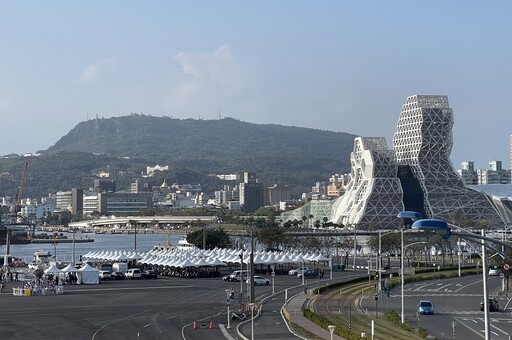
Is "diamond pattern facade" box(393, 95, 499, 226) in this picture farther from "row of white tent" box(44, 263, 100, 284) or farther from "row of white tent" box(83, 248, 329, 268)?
"row of white tent" box(44, 263, 100, 284)

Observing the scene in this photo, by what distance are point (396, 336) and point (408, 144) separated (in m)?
135

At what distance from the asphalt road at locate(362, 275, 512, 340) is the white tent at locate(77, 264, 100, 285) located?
2337 centimetres

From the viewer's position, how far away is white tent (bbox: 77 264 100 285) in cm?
7369

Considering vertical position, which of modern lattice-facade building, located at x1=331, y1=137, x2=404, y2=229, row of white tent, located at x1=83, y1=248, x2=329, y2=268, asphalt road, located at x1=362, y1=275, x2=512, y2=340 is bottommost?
asphalt road, located at x1=362, y1=275, x2=512, y2=340

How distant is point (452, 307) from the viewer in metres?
54.3

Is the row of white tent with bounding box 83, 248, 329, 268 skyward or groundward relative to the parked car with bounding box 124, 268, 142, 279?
skyward

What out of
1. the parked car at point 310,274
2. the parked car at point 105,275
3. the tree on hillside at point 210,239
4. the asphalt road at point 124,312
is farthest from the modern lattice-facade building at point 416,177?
the asphalt road at point 124,312

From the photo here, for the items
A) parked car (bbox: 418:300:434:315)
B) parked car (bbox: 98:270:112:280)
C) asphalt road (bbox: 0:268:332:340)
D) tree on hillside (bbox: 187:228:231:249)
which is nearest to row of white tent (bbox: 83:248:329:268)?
parked car (bbox: 98:270:112:280)

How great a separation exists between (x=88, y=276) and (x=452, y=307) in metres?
31.2

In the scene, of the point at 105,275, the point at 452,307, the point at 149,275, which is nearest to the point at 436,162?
the point at 149,275

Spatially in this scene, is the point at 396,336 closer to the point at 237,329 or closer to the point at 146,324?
the point at 237,329

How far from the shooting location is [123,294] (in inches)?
2469

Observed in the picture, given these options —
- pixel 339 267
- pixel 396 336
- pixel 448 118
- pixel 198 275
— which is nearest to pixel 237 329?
pixel 396 336

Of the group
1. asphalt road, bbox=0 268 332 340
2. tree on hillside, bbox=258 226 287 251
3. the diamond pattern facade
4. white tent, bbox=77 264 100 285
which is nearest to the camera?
asphalt road, bbox=0 268 332 340
